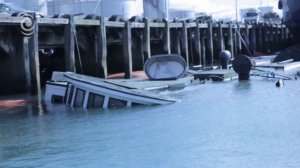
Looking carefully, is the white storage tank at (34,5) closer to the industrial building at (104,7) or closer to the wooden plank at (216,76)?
the industrial building at (104,7)

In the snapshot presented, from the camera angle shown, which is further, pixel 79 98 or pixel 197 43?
pixel 197 43

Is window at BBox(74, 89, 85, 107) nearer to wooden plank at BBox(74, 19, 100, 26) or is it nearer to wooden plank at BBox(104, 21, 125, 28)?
wooden plank at BBox(74, 19, 100, 26)

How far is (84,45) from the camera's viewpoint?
31547 millimetres

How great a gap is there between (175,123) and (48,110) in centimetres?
613

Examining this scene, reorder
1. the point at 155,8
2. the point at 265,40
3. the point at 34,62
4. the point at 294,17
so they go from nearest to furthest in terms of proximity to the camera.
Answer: the point at 34,62, the point at 294,17, the point at 155,8, the point at 265,40

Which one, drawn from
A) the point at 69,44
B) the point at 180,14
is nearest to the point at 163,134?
the point at 69,44

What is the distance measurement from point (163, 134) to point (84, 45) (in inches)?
684

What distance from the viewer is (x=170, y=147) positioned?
43.4 feet

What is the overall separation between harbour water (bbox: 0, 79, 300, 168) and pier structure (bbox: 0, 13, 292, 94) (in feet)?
12.1

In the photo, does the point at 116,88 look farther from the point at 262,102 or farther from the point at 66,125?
the point at 262,102

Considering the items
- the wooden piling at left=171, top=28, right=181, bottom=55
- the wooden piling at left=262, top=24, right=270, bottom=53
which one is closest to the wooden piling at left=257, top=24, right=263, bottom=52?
the wooden piling at left=262, top=24, right=270, bottom=53

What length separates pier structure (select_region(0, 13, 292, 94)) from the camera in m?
24.8

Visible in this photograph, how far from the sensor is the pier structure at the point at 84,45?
24828 mm

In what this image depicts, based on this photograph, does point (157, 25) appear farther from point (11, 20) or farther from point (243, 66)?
point (11, 20)
